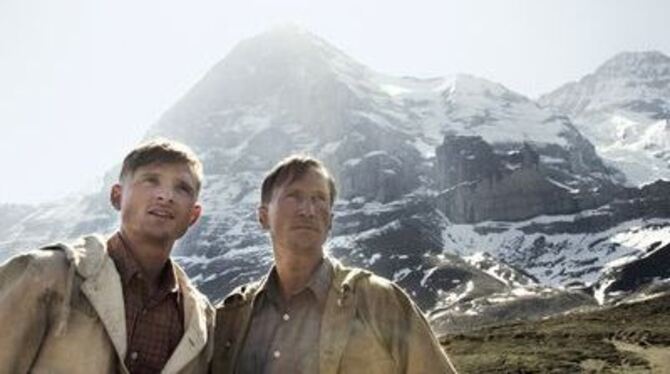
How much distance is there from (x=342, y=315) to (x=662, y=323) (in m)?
55.9

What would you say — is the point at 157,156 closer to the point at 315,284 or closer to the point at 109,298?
the point at 109,298

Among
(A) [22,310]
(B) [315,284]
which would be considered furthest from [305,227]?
(A) [22,310]

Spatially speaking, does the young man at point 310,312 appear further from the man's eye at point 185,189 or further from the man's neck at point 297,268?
the man's eye at point 185,189

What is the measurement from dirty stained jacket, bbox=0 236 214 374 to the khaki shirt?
0.69 m

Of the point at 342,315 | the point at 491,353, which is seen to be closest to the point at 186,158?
the point at 342,315

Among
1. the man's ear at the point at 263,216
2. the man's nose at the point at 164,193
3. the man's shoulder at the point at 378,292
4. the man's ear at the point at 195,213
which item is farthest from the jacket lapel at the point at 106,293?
the man's shoulder at the point at 378,292

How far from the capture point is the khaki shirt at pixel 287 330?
18.1ft

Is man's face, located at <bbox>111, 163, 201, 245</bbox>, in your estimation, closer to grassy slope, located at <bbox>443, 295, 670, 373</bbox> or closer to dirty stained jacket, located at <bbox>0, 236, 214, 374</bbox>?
dirty stained jacket, located at <bbox>0, 236, 214, 374</bbox>

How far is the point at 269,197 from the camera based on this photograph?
20.1 ft

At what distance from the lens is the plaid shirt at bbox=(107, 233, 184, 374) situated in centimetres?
515

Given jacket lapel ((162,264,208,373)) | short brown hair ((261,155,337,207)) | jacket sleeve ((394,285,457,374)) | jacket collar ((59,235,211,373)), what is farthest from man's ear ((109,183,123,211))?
jacket sleeve ((394,285,457,374))

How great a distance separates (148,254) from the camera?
217 inches

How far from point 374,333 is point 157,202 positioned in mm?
1751

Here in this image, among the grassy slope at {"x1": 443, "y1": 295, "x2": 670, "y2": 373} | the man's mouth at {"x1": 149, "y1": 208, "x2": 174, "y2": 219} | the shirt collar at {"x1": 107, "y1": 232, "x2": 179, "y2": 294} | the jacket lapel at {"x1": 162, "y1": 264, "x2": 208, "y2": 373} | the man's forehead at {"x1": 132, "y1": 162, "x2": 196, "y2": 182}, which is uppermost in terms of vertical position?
the man's forehead at {"x1": 132, "y1": 162, "x2": 196, "y2": 182}
